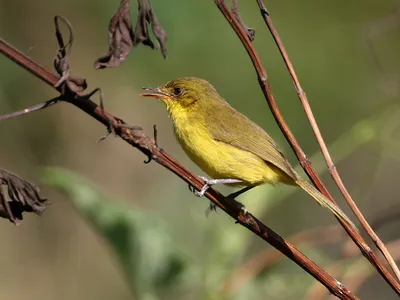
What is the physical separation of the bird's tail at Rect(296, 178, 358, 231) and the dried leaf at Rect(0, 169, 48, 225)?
898 millimetres

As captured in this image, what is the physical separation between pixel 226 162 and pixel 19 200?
148 centimetres

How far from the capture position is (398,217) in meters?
2.79

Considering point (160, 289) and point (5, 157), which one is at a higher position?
point (5, 157)

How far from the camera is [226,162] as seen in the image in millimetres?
3221

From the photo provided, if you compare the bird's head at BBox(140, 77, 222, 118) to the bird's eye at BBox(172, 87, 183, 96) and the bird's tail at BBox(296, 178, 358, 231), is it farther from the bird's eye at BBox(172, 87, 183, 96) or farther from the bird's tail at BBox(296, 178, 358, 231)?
the bird's tail at BBox(296, 178, 358, 231)

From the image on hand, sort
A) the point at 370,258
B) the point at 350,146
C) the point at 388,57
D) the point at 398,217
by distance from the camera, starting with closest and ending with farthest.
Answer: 1. the point at 370,258
2. the point at 398,217
3. the point at 350,146
4. the point at 388,57

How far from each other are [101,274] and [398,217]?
3579mm

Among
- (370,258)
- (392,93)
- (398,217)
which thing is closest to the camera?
(370,258)

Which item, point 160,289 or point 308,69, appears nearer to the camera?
point 160,289

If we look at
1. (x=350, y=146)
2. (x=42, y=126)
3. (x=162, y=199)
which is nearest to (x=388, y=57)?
(x=162, y=199)

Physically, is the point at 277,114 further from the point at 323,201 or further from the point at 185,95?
the point at 185,95

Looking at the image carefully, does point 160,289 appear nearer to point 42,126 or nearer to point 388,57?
point 42,126

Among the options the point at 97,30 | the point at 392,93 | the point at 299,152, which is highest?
the point at 97,30

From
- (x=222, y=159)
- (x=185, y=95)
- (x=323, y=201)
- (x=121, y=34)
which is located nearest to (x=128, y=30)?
(x=121, y=34)
